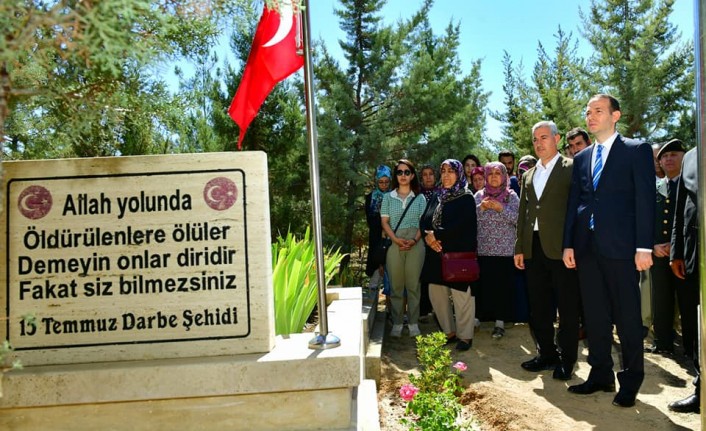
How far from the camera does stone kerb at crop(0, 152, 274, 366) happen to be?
2.54 meters

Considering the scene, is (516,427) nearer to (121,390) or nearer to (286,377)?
(286,377)

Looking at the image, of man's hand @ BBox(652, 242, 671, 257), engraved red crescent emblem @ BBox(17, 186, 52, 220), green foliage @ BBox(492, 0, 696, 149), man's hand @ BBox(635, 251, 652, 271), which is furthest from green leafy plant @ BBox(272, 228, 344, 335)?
green foliage @ BBox(492, 0, 696, 149)

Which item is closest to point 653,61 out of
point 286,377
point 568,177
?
point 568,177

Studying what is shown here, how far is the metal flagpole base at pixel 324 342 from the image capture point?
8.38 ft

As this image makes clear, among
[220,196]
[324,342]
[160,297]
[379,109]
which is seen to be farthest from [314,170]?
[379,109]

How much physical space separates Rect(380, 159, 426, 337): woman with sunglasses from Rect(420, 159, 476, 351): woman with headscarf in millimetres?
175

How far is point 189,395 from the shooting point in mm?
2396

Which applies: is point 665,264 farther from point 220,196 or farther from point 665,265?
point 220,196

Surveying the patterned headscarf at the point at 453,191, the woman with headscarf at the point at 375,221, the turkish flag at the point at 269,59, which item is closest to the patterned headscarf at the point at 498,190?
the patterned headscarf at the point at 453,191

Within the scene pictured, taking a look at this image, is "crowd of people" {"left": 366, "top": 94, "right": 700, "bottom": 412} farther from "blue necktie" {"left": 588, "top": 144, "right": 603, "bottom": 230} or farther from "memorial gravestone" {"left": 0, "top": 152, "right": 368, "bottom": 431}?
"memorial gravestone" {"left": 0, "top": 152, "right": 368, "bottom": 431}

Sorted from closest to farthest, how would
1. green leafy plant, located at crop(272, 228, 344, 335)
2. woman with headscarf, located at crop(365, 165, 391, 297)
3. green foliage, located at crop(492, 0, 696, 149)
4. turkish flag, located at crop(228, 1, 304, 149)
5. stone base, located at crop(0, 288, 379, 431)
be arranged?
stone base, located at crop(0, 288, 379, 431)
turkish flag, located at crop(228, 1, 304, 149)
green leafy plant, located at crop(272, 228, 344, 335)
woman with headscarf, located at crop(365, 165, 391, 297)
green foliage, located at crop(492, 0, 696, 149)

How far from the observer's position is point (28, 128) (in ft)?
13.6

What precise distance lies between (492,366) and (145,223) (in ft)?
10.6

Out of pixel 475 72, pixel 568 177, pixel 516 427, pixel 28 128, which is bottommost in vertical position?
pixel 516 427
